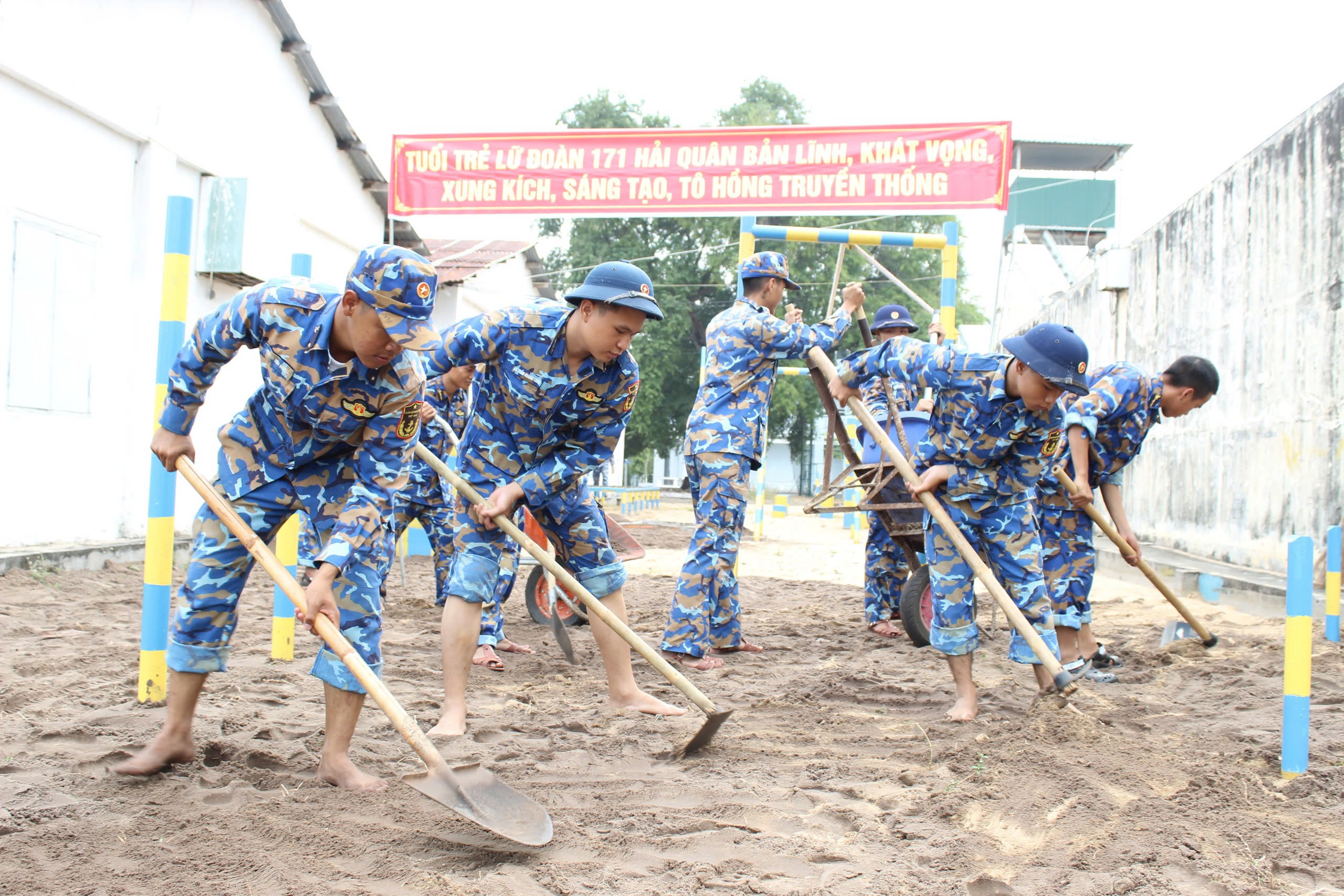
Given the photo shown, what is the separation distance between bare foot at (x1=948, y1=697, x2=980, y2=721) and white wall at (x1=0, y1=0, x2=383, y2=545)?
6444 millimetres

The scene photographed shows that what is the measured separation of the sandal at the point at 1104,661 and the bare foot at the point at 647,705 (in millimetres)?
2472

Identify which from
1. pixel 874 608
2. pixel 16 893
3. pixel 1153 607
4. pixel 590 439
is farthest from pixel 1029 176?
pixel 16 893

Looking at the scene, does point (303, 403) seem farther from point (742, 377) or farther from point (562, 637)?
point (742, 377)

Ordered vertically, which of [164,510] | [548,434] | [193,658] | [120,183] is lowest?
[193,658]

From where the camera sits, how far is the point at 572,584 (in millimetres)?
3777

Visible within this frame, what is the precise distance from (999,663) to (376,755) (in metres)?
3.41

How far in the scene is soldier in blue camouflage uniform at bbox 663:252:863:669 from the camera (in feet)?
16.5

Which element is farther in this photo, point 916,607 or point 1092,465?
point 916,607

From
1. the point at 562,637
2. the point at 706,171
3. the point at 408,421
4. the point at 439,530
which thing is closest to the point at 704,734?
the point at 408,421

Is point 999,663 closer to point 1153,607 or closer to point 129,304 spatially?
point 1153,607

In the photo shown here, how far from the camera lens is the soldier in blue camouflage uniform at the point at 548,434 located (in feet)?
11.6

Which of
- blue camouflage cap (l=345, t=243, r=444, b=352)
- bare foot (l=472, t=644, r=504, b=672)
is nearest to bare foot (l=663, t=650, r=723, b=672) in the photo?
bare foot (l=472, t=644, r=504, b=672)

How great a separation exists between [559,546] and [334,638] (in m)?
1.46

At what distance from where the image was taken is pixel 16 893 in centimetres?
Result: 219
